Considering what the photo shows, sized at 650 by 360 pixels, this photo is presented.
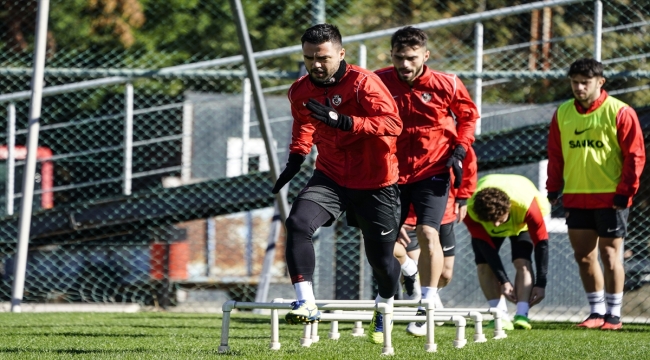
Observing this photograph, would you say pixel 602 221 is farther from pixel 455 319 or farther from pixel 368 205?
pixel 368 205

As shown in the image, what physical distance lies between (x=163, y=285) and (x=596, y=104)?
17.3 feet

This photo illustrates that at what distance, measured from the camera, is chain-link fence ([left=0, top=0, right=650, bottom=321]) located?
9336 millimetres

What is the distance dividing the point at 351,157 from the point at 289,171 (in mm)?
376

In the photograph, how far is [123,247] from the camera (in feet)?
34.0

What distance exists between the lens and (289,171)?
5.38 meters

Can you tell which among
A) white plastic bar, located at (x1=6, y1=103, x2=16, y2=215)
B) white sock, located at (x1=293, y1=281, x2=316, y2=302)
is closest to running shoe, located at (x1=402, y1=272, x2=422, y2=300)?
white sock, located at (x1=293, y1=281, x2=316, y2=302)

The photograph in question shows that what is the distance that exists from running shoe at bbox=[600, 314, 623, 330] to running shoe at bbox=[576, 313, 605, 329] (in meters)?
0.10

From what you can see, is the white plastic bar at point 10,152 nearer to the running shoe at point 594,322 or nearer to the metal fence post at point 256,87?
the metal fence post at point 256,87

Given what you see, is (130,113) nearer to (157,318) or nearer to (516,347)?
(157,318)

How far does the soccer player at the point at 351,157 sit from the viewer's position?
16.5 ft

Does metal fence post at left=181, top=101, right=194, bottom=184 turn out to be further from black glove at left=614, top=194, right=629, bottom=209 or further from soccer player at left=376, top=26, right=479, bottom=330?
black glove at left=614, top=194, right=629, bottom=209

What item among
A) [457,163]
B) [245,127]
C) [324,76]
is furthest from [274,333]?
[245,127]

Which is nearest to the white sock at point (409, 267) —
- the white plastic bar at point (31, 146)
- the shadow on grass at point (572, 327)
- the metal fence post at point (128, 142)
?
the shadow on grass at point (572, 327)

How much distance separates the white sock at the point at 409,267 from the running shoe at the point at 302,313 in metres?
1.98
